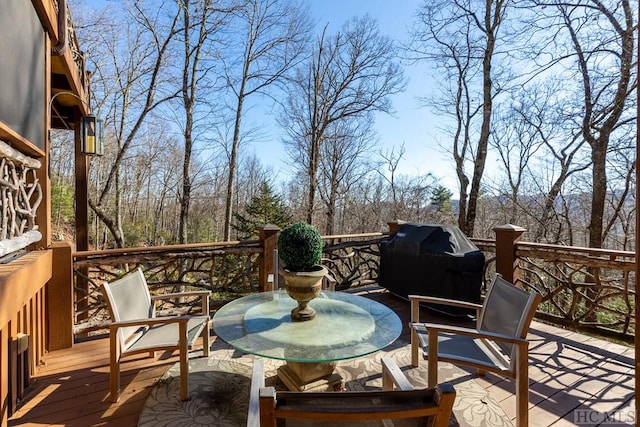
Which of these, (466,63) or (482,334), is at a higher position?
(466,63)

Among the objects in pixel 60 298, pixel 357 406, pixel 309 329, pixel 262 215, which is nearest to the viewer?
pixel 357 406

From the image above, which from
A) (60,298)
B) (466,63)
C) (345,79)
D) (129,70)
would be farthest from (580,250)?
(129,70)

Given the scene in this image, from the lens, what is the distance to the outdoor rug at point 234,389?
2033 millimetres

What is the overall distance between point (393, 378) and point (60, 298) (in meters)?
3.07

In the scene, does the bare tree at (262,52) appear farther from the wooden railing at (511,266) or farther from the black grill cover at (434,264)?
the black grill cover at (434,264)

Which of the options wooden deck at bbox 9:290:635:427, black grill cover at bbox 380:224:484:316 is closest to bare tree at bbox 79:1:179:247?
wooden deck at bbox 9:290:635:427

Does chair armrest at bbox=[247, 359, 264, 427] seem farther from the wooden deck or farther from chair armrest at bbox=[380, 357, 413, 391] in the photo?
the wooden deck

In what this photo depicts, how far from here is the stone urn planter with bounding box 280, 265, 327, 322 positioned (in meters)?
2.07

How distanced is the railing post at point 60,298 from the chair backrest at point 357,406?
9.63 feet

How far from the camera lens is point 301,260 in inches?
83.7

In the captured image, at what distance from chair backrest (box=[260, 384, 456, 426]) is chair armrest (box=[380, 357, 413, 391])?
460 millimetres

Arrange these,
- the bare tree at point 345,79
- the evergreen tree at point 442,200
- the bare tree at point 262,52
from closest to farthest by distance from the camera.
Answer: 1. the bare tree at point 262,52
2. the bare tree at point 345,79
3. the evergreen tree at point 442,200

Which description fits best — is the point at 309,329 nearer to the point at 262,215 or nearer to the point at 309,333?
the point at 309,333

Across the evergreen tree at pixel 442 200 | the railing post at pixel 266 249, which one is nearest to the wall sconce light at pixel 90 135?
the railing post at pixel 266 249
